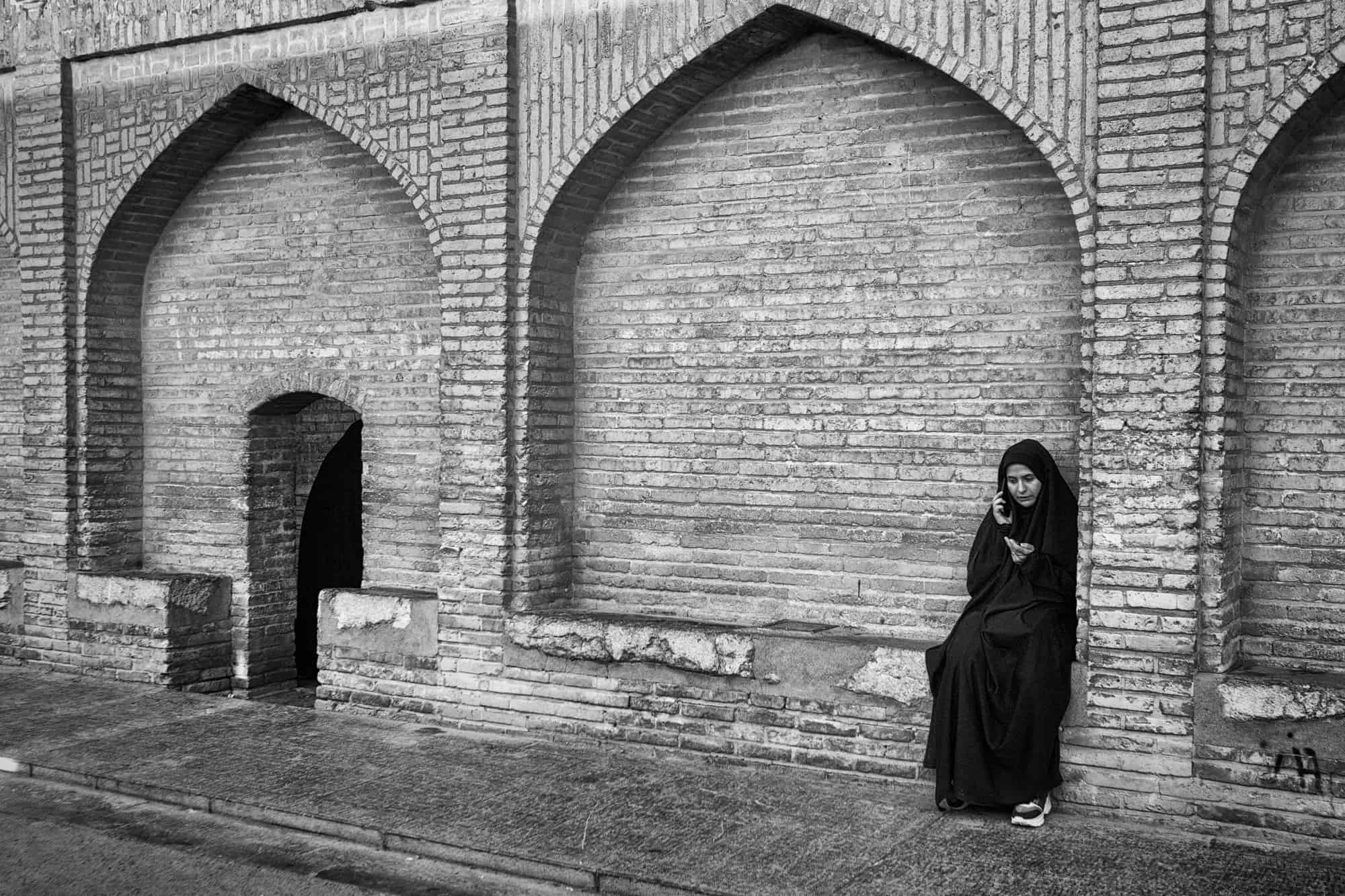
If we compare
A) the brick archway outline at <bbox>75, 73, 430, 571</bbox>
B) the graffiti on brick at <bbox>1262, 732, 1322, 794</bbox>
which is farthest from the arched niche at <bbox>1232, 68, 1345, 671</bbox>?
the brick archway outline at <bbox>75, 73, 430, 571</bbox>

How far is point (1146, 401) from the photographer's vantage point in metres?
5.38

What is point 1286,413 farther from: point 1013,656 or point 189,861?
point 189,861

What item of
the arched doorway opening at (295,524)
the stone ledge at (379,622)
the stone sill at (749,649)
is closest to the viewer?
the stone sill at (749,649)

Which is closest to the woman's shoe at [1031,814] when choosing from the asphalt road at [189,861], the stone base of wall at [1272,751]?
the stone base of wall at [1272,751]

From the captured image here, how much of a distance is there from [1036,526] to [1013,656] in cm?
57

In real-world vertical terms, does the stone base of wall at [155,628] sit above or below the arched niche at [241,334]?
below

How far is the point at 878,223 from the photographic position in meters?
6.37

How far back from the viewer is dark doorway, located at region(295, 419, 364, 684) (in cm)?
877

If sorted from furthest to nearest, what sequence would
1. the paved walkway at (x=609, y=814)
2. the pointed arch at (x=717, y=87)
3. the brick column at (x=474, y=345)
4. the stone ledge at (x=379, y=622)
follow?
the stone ledge at (x=379, y=622) < the brick column at (x=474, y=345) < the pointed arch at (x=717, y=87) < the paved walkway at (x=609, y=814)

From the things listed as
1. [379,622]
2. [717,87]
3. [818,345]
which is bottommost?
[379,622]

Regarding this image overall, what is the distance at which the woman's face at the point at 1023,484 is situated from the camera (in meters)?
5.66

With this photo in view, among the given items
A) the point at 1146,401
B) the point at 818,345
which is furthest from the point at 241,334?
the point at 1146,401

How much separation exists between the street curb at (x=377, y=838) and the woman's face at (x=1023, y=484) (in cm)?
214

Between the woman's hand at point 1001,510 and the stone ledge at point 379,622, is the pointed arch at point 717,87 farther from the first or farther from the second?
the stone ledge at point 379,622
